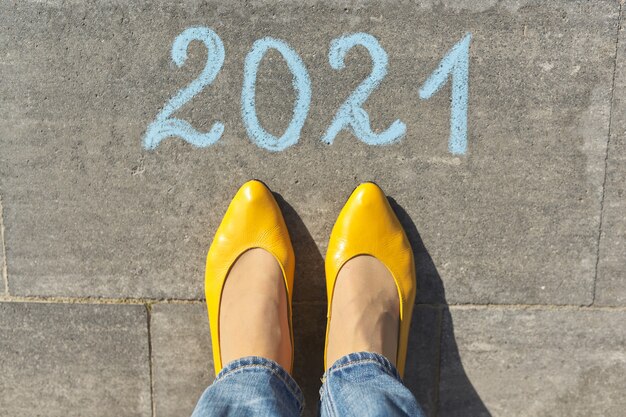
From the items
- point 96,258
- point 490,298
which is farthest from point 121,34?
point 490,298

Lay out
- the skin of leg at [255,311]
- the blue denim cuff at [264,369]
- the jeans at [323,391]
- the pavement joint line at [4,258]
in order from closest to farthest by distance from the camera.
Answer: the jeans at [323,391]
the blue denim cuff at [264,369]
the skin of leg at [255,311]
the pavement joint line at [4,258]

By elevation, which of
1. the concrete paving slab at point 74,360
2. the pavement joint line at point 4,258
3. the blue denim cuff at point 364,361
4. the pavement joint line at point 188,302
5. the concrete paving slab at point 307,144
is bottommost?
the concrete paving slab at point 74,360

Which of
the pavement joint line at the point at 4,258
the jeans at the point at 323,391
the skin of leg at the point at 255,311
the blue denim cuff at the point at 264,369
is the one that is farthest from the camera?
the pavement joint line at the point at 4,258

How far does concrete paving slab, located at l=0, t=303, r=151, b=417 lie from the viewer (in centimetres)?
205

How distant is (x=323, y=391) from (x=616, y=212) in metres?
→ 1.36

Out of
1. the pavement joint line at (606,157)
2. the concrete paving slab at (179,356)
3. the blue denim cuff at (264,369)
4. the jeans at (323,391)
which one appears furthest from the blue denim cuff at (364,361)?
the pavement joint line at (606,157)

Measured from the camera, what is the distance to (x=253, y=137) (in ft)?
6.29

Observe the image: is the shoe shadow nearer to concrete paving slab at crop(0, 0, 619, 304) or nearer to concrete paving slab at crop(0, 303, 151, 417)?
concrete paving slab at crop(0, 0, 619, 304)

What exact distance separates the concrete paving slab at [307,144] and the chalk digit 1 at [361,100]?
0.02m

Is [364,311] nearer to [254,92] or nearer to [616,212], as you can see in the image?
[254,92]

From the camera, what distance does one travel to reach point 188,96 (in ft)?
6.23

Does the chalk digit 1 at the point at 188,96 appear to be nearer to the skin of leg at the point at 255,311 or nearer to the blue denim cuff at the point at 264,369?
the skin of leg at the point at 255,311

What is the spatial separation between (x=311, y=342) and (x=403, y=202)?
0.71 meters

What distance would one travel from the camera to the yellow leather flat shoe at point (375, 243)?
191 cm
